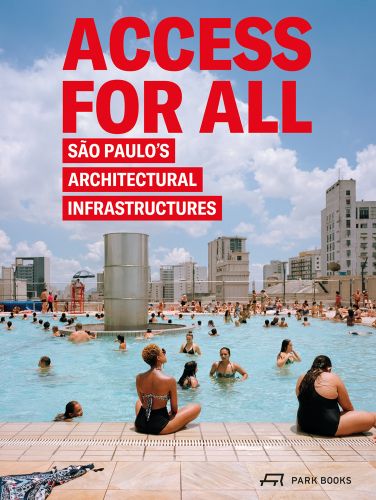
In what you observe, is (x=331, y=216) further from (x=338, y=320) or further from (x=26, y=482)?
(x=26, y=482)

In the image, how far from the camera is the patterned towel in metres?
3.73

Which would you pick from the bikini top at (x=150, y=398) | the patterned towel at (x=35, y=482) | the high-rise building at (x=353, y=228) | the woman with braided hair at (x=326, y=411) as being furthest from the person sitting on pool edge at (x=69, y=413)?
the high-rise building at (x=353, y=228)

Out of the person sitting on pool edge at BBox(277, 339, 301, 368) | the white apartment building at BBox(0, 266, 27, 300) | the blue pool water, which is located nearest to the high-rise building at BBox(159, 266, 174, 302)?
the white apartment building at BBox(0, 266, 27, 300)

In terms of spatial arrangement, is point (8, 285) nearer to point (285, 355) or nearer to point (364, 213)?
point (285, 355)

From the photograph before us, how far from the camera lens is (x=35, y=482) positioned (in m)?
3.94

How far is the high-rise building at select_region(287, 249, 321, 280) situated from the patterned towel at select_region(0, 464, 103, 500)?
16552cm

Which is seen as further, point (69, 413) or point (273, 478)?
point (69, 413)

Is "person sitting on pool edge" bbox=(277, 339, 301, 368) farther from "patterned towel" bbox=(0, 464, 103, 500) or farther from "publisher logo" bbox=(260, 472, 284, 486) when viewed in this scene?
"patterned towel" bbox=(0, 464, 103, 500)

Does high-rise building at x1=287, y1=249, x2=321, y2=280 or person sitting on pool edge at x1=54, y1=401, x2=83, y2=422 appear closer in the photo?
person sitting on pool edge at x1=54, y1=401, x2=83, y2=422

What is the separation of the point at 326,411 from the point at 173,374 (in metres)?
6.63

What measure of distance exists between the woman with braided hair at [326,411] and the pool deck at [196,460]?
0.12 m

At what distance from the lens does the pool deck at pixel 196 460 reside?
3.98m

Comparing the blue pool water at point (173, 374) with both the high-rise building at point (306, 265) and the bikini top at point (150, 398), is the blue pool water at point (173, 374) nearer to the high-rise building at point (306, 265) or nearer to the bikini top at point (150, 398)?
the bikini top at point (150, 398)

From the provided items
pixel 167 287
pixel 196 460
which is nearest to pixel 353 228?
pixel 167 287
